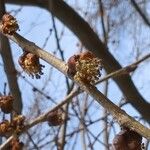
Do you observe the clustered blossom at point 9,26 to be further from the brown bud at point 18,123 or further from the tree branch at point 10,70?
the tree branch at point 10,70

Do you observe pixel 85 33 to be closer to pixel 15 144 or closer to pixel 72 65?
pixel 15 144

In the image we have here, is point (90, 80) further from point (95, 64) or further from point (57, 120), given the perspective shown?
point (57, 120)

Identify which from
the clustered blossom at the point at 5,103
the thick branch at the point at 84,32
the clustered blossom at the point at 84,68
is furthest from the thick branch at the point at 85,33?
the clustered blossom at the point at 84,68

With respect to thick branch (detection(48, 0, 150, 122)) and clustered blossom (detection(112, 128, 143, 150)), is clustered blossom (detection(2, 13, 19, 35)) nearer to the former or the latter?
clustered blossom (detection(112, 128, 143, 150))

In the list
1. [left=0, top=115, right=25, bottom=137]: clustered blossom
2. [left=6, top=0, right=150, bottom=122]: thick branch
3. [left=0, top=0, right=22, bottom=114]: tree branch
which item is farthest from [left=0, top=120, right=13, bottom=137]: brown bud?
[left=6, top=0, right=150, bottom=122]: thick branch

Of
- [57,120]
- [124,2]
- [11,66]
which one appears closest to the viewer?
[57,120]

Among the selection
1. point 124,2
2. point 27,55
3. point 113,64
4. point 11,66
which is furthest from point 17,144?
point 124,2

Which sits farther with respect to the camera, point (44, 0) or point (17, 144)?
point (44, 0)

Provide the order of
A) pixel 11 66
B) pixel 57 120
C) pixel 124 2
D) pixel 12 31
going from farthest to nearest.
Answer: pixel 124 2, pixel 11 66, pixel 57 120, pixel 12 31
